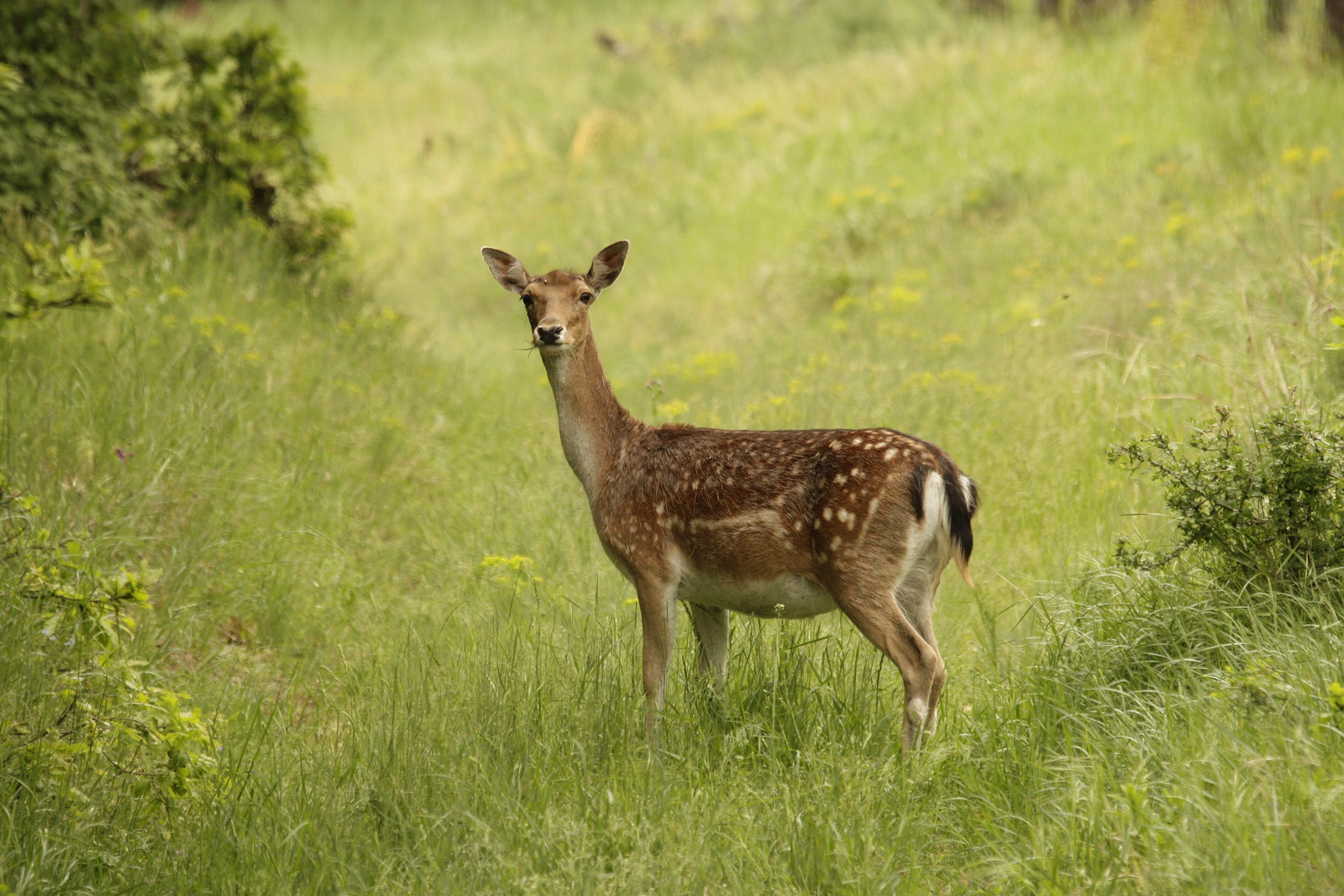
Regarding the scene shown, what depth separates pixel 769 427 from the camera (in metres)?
7.92

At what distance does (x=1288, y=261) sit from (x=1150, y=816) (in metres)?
5.47

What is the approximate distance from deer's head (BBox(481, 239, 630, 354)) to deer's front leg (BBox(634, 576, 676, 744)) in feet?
3.58

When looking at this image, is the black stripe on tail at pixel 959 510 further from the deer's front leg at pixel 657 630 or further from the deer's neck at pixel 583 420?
the deer's neck at pixel 583 420

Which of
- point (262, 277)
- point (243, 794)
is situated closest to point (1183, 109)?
point (262, 277)

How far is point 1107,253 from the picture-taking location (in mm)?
10234

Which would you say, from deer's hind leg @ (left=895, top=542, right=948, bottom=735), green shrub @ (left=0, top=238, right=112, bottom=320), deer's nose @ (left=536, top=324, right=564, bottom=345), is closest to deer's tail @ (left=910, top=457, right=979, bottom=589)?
deer's hind leg @ (left=895, top=542, right=948, bottom=735)

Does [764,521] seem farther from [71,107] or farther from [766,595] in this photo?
[71,107]

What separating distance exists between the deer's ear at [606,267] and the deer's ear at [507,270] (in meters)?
0.31

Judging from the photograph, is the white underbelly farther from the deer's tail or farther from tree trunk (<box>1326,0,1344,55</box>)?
tree trunk (<box>1326,0,1344,55</box>)

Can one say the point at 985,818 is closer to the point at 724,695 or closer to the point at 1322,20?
the point at 724,695

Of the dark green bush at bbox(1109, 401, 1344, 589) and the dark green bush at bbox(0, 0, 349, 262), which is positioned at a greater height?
the dark green bush at bbox(0, 0, 349, 262)

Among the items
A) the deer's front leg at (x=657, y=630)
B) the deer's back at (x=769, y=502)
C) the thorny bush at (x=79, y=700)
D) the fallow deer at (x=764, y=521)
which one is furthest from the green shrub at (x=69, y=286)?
the deer's front leg at (x=657, y=630)

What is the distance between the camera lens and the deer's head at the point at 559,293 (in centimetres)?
529

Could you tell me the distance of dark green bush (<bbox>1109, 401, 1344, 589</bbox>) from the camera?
466 centimetres
